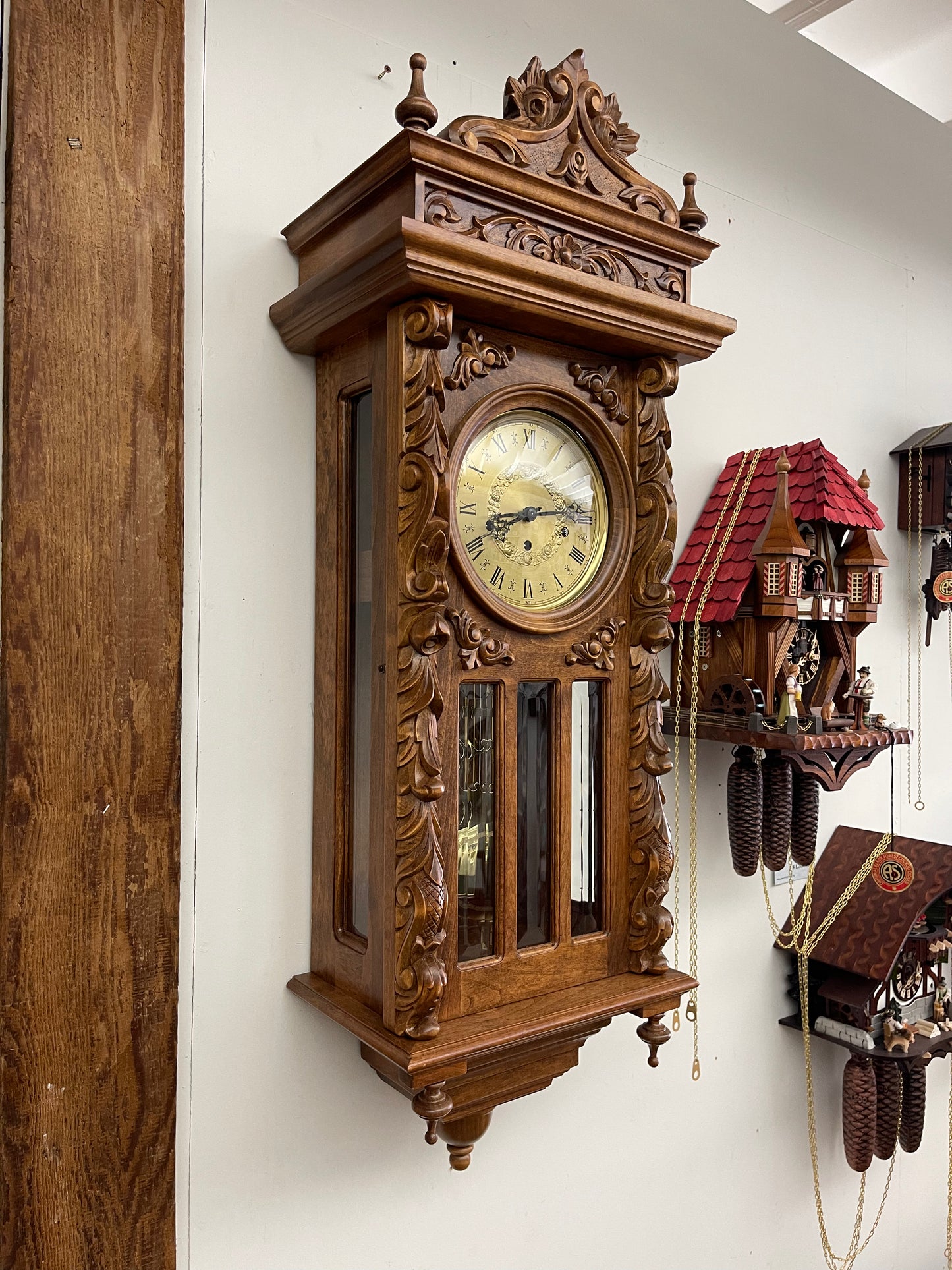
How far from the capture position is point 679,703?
5.38 ft

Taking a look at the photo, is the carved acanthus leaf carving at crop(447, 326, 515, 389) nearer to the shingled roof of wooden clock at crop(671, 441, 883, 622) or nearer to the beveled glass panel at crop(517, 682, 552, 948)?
the beveled glass panel at crop(517, 682, 552, 948)

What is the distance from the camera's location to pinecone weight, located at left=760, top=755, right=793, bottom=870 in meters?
1.60

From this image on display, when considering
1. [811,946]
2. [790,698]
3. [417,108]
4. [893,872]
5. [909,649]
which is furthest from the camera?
[909,649]

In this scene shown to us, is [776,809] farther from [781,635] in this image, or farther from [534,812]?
[534,812]

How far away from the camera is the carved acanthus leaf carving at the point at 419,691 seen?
102cm

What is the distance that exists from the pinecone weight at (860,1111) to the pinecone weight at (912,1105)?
100 mm

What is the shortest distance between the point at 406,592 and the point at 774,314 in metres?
1.22

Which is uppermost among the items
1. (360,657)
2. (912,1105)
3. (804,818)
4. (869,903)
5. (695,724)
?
(360,657)

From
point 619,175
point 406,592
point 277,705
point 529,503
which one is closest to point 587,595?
point 529,503

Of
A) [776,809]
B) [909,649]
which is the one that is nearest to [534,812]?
[776,809]

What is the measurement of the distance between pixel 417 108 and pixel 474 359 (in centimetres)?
27

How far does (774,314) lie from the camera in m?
1.84

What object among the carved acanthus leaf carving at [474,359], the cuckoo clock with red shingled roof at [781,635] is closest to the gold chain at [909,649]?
the cuckoo clock with red shingled roof at [781,635]

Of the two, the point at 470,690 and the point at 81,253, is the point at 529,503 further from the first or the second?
the point at 81,253
